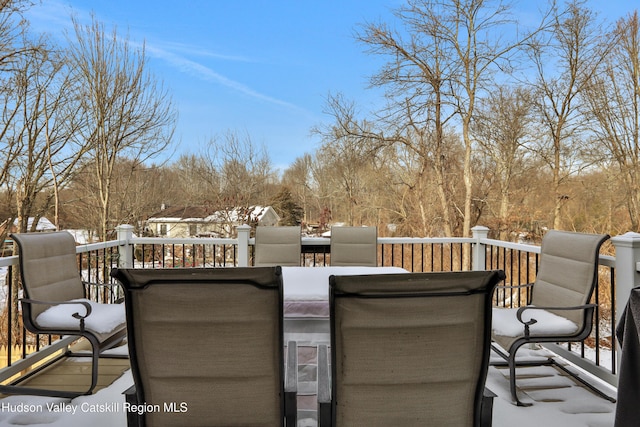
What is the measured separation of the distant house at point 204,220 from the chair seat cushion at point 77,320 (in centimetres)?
721

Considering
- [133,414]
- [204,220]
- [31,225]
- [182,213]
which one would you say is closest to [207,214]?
[204,220]

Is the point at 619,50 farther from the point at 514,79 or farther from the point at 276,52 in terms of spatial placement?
the point at 276,52

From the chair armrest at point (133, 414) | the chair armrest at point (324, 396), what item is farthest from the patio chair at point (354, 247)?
the chair armrest at point (133, 414)

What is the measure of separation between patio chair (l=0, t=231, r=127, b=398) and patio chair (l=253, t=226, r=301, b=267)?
160 centimetres

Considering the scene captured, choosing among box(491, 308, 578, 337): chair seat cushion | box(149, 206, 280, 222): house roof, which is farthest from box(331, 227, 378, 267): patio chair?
box(149, 206, 280, 222): house roof

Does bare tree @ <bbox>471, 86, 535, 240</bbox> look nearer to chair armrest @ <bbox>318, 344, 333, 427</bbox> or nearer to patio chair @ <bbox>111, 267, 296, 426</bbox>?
chair armrest @ <bbox>318, 344, 333, 427</bbox>

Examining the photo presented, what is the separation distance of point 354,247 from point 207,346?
290 centimetres

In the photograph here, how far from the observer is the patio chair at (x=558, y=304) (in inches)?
86.6

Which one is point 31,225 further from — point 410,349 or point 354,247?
point 410,349

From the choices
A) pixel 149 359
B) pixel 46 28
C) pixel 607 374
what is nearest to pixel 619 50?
pixel 607 374

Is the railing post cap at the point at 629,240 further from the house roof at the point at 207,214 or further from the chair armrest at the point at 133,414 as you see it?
the house roof at the point at 207,214

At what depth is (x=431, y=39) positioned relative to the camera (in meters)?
9.03

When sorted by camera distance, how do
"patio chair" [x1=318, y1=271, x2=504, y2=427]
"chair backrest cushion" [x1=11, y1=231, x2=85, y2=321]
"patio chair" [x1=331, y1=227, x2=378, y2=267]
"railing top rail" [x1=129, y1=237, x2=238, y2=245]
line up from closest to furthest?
"patio chair" [x1=318, y1=271, x2=504, y2=427], "chair backrest cushion" [x1=11, y1=231, x2=85, y2=321], "patio chair" [x1=331, y1=227, x2=378, y2=267], "railing top rail" [x1=129, y1=237, x2=238, y2=245]

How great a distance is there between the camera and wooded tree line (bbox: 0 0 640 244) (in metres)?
8.12
